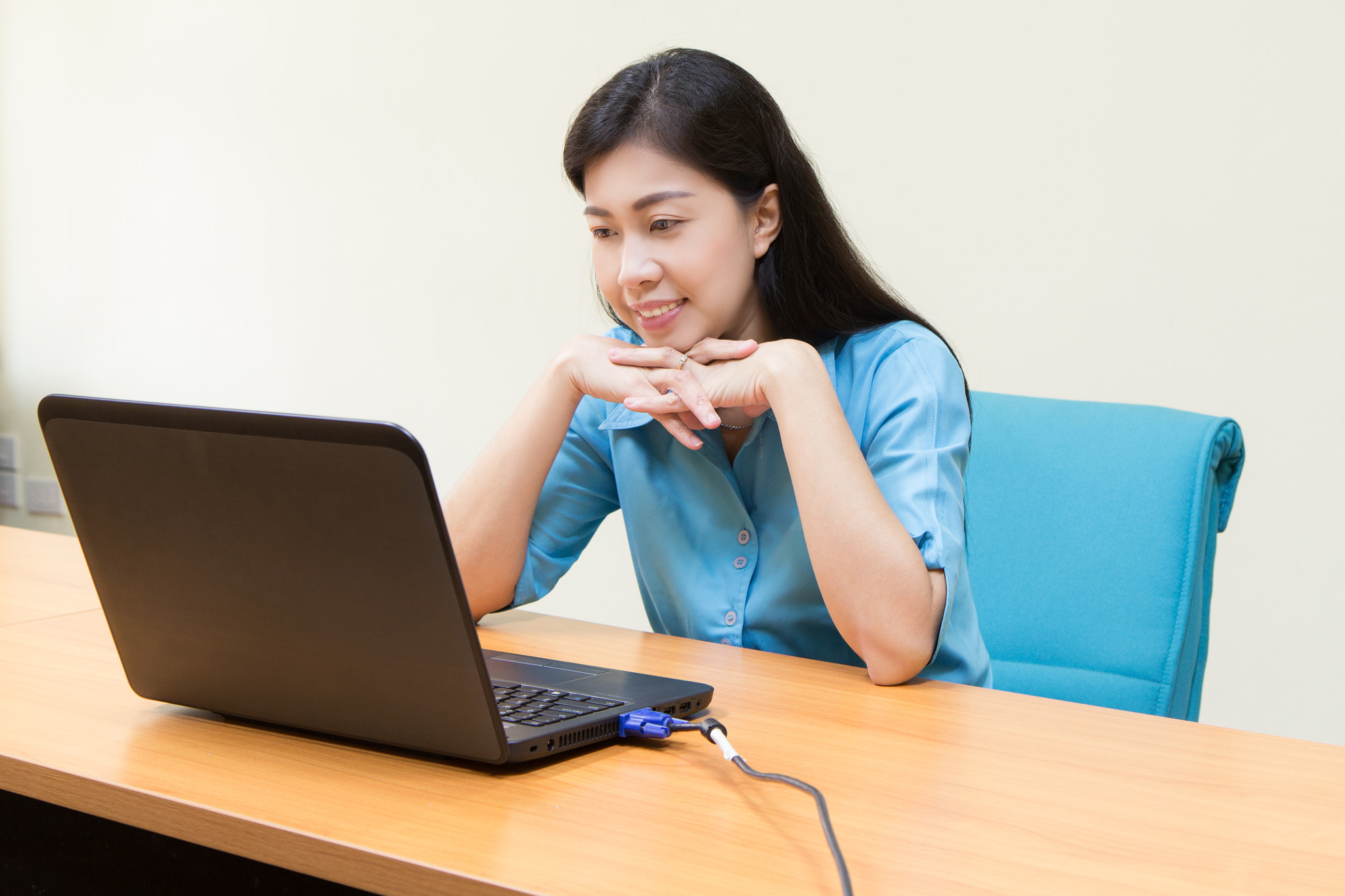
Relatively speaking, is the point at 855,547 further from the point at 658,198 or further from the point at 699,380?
the point at 658,198

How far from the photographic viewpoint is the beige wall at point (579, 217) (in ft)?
5.31

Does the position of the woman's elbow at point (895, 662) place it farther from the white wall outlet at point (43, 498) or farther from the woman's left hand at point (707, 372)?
the white wall outlet at point (43, 498)

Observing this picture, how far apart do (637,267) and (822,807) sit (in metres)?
0.65

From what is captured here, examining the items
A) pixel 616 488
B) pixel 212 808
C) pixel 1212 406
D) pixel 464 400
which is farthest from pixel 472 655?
pixel 464 400

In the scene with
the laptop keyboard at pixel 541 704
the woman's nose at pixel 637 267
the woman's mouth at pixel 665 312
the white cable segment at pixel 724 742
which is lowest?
the laptop keyboard at pixel 541 704

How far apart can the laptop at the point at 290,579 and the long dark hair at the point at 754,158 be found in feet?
1.92

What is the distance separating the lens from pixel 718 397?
1.03 meters

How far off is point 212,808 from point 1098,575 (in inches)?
34.3

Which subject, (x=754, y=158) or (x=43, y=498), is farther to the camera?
(x=43, y=498)

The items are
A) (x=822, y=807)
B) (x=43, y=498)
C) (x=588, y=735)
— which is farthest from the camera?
(x=43, y=498)

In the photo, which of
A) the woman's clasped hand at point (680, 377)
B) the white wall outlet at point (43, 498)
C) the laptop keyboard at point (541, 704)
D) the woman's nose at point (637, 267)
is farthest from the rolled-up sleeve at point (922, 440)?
the white wall outlet at point (43, 498)

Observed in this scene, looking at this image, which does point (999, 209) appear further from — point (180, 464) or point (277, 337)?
point (277, 337)

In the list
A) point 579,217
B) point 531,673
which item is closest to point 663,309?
point 531,673

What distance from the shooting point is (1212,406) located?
167 centimetres
